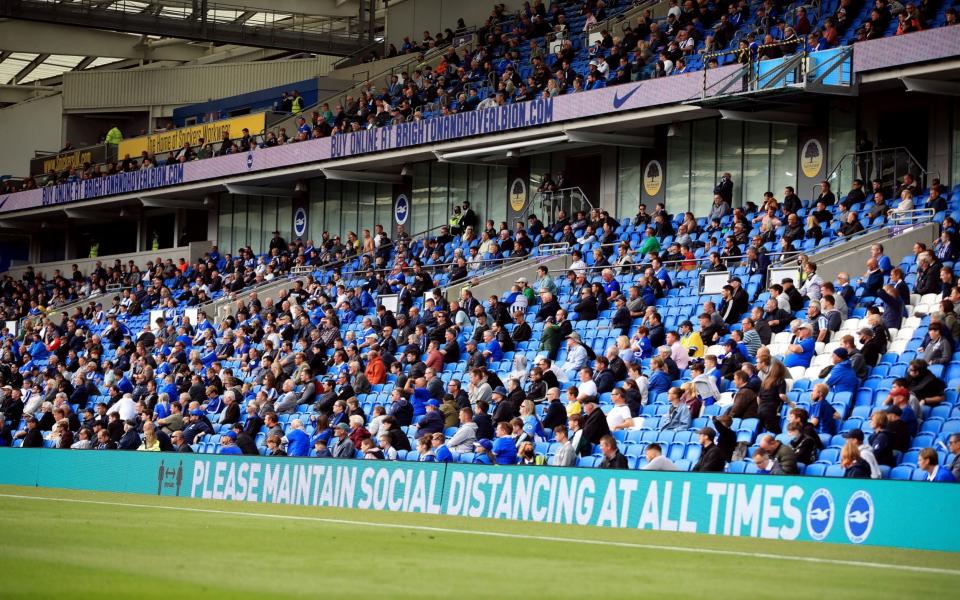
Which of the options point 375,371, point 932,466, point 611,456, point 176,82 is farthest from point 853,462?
point 176,82

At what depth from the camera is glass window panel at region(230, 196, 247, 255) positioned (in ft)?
136

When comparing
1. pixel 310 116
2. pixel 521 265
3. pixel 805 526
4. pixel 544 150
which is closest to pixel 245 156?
pixel 310 116

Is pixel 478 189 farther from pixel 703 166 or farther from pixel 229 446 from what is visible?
pixel 229 446

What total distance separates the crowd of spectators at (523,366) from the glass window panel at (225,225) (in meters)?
8.94

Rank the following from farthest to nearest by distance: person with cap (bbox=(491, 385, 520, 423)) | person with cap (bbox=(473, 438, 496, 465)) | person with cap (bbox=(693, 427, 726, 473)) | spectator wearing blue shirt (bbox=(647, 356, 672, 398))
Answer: person with cap (bbox=(491, 385, 520, 423)) → spectator wearing blue shirt (bbox=(647, 356, 672, 398)) → person with cap (bbox=(473, 438, 496, 465)) → person with cap (bbox=(693, 427, 726, 473))

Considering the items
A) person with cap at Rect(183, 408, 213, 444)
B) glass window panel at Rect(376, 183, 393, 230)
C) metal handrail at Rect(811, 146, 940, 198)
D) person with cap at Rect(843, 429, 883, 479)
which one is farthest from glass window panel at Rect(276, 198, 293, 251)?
person with cap at Rect(843, 429, 883, 479)

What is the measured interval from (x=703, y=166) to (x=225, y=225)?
18782mm

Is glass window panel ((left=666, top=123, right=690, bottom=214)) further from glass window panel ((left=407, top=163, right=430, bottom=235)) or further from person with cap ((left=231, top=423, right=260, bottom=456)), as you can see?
person with cap ((left=231, top=423, right=260, bottom=456))

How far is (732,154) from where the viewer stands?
2766 cm

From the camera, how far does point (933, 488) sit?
10.9m

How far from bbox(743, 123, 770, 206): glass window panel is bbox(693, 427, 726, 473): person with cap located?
13.3 meters

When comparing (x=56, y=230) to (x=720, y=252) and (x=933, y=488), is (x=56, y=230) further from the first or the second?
(x=933, y=488)

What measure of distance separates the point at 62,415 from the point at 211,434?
3.38m

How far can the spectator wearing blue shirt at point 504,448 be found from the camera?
1670 centimetres
